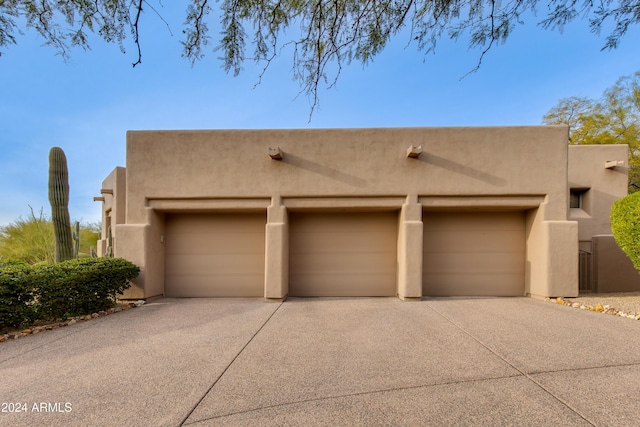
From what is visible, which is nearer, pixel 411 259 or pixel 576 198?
pixel 411 259

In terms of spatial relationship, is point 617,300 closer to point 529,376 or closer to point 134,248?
point 529,376

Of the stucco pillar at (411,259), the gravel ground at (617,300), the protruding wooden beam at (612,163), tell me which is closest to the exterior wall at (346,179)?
the stucco pillar at (411,259)

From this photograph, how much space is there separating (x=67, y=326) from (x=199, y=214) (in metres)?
3.58

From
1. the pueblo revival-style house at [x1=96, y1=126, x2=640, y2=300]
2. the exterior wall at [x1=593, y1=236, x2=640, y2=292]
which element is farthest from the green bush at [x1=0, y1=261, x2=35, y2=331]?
the exterior wall at [x1=593, y1=236, x2=640, y2=292]

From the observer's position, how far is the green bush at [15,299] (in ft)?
16.0

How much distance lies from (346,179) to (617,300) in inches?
282

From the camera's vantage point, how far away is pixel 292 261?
7.85 m

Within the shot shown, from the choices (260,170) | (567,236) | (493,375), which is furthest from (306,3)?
(567,236)

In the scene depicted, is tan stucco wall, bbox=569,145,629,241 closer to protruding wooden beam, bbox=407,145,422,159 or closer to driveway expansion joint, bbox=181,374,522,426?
protruding wooden beam, bbox=407,145,422,159

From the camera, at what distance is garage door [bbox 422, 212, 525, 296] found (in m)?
7.68

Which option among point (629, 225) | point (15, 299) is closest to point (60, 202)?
point (15, 299)

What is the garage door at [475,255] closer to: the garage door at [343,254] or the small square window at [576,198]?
the garage door at [343,254]

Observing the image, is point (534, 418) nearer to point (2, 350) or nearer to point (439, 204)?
point (439, 204)

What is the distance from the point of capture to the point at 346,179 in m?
7.36
